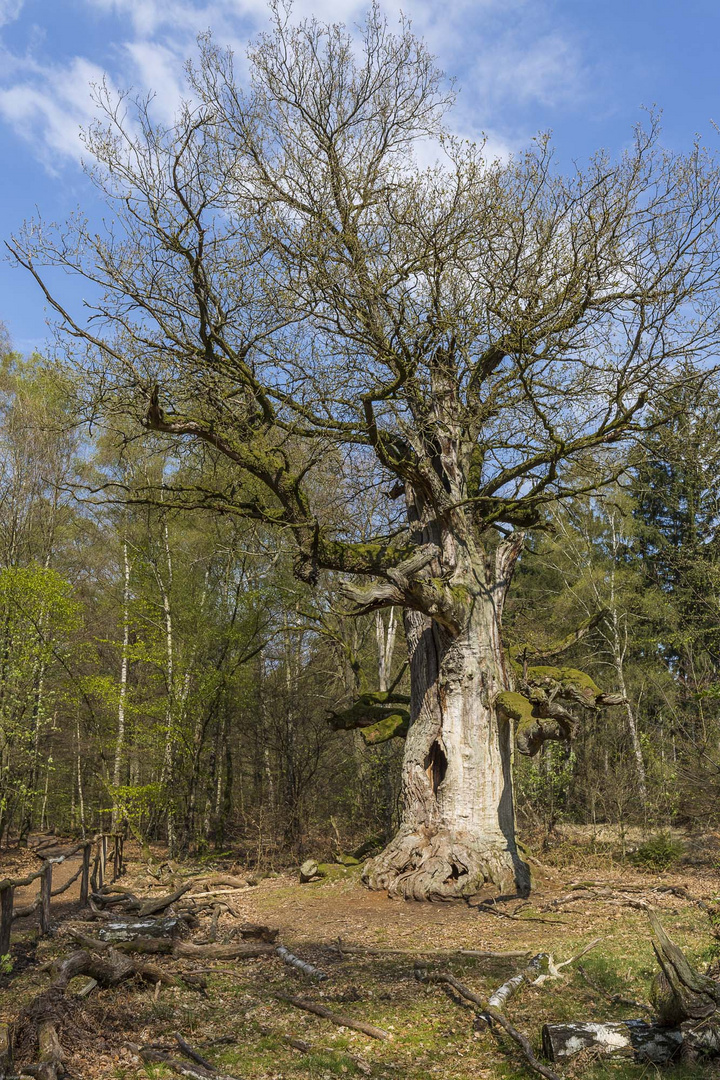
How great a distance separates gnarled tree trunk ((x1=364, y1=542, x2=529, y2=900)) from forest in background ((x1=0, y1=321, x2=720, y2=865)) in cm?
183

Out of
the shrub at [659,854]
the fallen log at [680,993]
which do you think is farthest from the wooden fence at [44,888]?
the shrub at [659,854]

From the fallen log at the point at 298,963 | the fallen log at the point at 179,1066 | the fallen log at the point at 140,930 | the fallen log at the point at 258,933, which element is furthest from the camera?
the fallen log at the point at 258,933

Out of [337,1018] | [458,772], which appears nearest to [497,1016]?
[337,1018]

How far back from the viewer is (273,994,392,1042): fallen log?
5.11 meters

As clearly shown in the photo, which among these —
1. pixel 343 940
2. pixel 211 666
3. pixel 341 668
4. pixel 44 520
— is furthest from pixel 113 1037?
pixel 44 520

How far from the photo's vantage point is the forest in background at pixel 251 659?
47.4ft

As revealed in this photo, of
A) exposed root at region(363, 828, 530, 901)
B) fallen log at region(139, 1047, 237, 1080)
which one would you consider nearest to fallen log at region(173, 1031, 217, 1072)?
fallen log at region(139, 1047, 237, 1080)

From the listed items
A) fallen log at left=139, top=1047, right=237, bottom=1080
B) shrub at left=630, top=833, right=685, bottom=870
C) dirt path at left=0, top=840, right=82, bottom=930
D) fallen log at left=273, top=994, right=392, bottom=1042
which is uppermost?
fallen log at left=139, top=1047, right=237, bottom=1080

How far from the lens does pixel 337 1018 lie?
5371mm

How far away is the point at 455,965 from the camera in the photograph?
670 centimetres

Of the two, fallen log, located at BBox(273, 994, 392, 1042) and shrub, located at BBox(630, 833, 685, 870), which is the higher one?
fallen log, located at BBox(273, 994, 392, 1042)

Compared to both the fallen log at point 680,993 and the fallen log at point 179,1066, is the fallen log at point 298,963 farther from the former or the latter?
the fallen log at point 680,993

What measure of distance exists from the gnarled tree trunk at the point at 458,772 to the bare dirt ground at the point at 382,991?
465mm

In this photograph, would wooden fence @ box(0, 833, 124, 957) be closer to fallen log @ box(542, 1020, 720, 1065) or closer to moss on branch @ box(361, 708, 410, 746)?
moss on branch @ box(361, 708, 410, 746)
